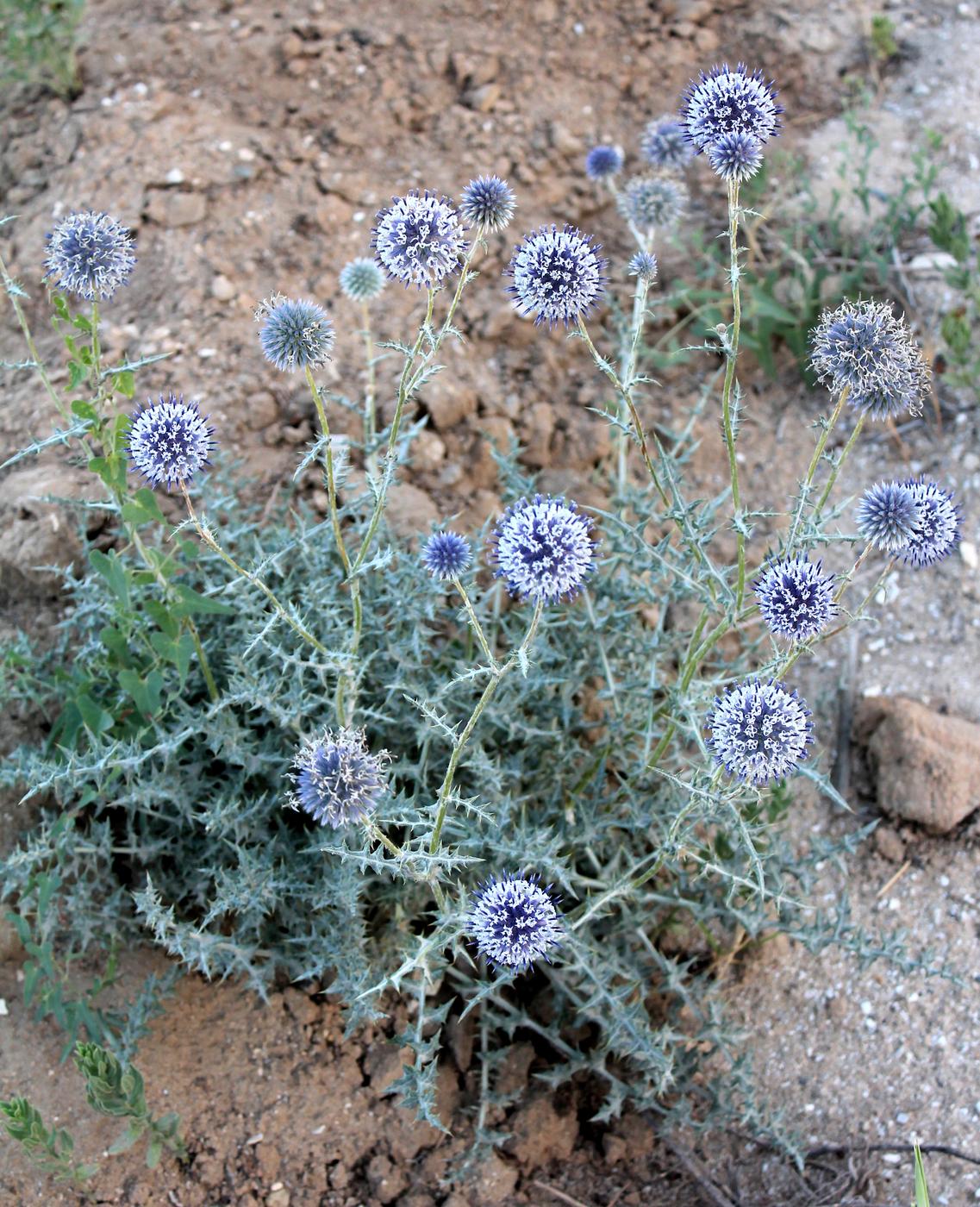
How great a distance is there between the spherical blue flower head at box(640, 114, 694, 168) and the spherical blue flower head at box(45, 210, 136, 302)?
6.29 feet

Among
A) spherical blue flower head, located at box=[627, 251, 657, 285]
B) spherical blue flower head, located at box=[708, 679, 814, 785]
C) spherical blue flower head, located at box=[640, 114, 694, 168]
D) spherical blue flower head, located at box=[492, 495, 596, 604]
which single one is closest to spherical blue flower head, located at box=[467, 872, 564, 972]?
spherical blue flower head, located at box=[708, 679, 814, 785]

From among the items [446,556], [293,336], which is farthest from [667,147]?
[446,556]

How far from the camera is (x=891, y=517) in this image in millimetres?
2904

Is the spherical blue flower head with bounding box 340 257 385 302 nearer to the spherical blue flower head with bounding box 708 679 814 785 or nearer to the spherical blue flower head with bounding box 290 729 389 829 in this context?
the spherical blue flower head with bounding box 290 729 389 829

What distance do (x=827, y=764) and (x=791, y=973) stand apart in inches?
30.7

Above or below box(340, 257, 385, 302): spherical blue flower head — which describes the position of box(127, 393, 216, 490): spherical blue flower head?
above

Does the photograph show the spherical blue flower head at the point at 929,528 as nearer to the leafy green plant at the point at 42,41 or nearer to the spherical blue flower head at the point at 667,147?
the spherical blue flower head at the point at 667,147

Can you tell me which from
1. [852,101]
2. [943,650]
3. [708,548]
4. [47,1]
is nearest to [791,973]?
[943,650]

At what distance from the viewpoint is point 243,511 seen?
3844 mm

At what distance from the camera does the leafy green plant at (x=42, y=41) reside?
5055mm

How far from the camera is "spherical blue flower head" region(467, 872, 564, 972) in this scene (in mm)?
2627

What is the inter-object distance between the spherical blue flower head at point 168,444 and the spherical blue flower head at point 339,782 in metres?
0.77

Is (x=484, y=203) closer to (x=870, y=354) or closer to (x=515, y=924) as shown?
(x=870, y=354)

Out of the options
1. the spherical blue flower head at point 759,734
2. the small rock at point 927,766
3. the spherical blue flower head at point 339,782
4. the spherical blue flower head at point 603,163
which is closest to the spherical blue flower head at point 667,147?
the spherical blue flower head at point 603,163
